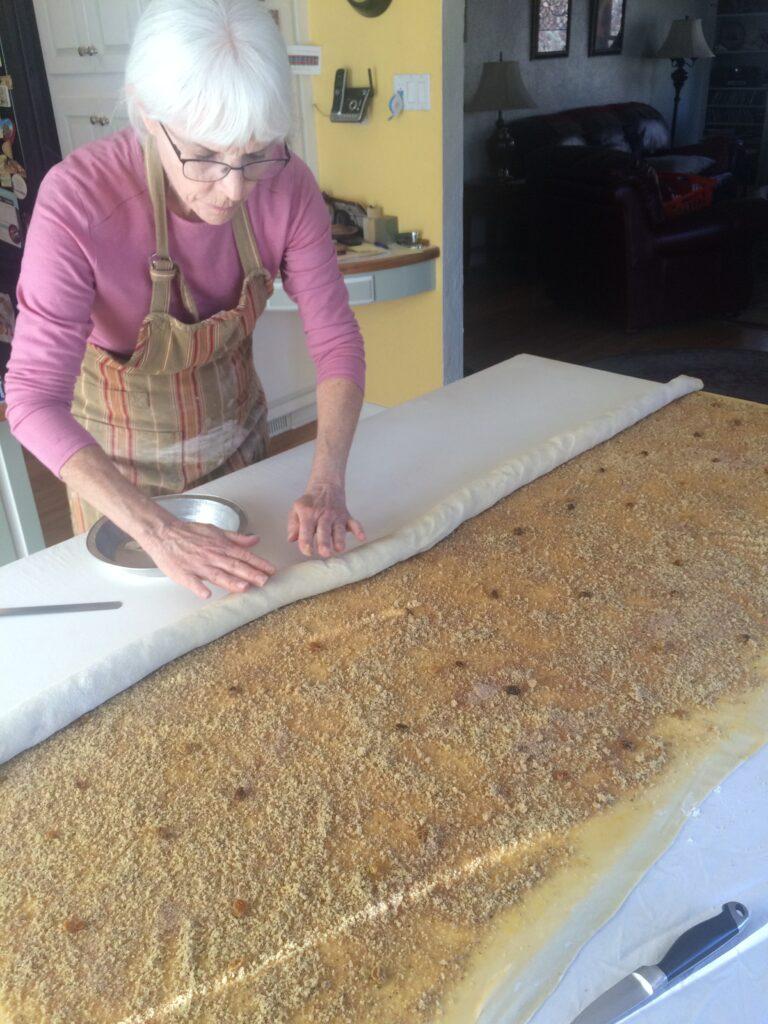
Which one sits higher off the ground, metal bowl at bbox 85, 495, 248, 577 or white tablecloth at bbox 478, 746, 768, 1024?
metal bowl at bbox 85, 495, 248, 577

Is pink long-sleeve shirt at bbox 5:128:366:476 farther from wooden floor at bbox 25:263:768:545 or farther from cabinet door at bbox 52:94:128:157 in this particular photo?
wooden floor at bbox 25:263:768:545

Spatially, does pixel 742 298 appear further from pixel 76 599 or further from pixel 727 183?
pixel 76 599

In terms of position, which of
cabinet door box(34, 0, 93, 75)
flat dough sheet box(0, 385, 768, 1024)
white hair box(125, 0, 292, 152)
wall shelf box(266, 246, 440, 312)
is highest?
cabinet door box(34, 0, 93, 75)

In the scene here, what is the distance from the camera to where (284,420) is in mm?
3410

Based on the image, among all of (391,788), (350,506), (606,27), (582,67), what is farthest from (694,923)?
(606,27)

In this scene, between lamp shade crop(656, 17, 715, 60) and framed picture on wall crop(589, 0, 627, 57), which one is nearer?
framed picture on wall crop(589, 0, 627, 57)

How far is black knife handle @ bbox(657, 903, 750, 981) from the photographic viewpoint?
59 centimetres

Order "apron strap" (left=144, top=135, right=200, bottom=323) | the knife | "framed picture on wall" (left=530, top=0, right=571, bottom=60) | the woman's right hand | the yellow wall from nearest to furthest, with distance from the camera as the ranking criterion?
the knife
the woman's right hand
"apron strap" (left=144, top=135, right=200, bottom=323)
the yellow wall
"framed picture on wall" (left=530, top=0, right=571, bottom=60)

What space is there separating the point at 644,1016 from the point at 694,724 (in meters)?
0.28

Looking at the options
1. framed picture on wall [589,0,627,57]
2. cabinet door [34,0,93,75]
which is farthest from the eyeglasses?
framed picture on wall [589,0,627,57]

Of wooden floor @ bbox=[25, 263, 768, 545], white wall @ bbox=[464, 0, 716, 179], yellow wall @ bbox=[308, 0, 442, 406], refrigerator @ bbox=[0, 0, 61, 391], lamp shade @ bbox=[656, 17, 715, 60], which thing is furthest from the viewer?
lamp shade @ bbox=[656, 17, 715, 60]

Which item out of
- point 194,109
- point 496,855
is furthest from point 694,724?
point 194,109

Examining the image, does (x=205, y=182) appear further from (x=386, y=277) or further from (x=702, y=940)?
(x=386, y=277)

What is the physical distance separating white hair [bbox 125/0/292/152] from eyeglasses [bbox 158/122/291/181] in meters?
0.03
